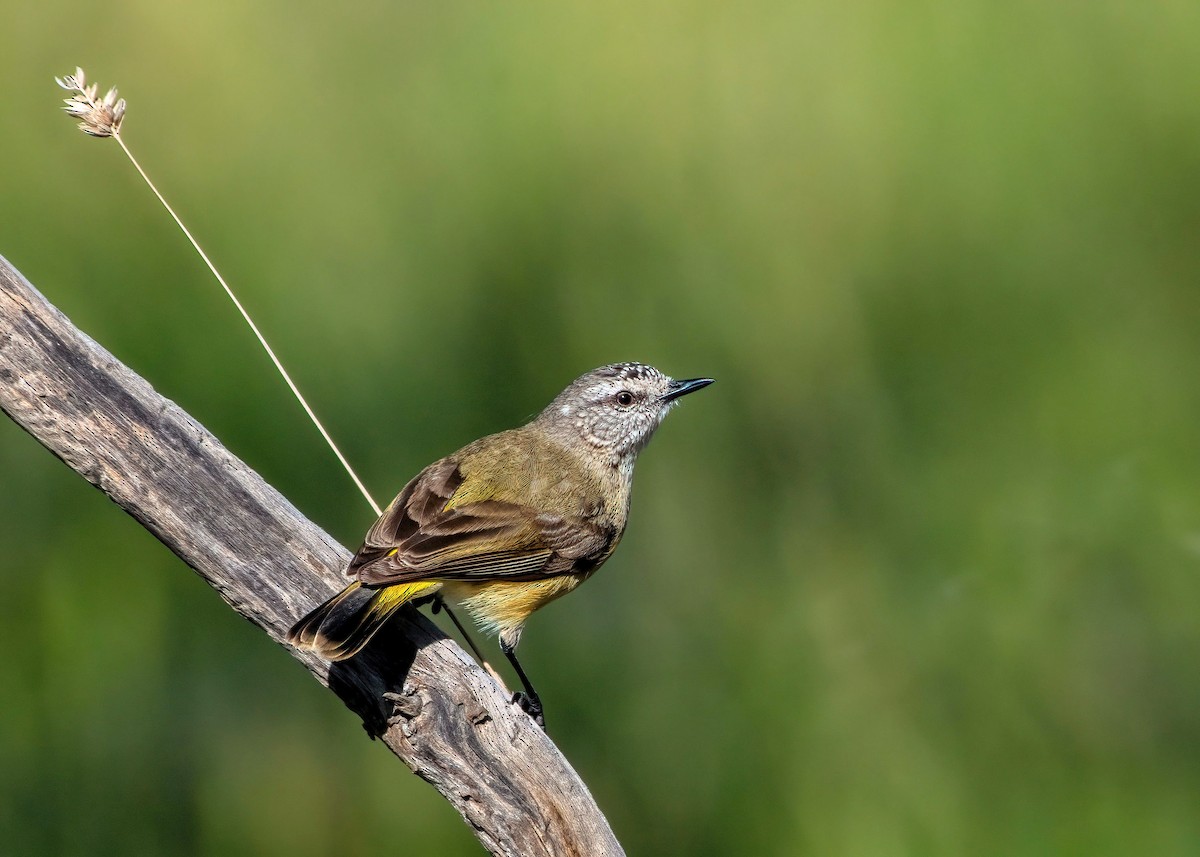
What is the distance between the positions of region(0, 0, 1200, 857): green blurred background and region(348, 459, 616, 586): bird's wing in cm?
120

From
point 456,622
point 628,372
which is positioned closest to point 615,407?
point 628,372

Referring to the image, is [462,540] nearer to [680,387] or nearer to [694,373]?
[680,387]

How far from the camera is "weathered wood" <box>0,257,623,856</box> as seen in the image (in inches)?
119

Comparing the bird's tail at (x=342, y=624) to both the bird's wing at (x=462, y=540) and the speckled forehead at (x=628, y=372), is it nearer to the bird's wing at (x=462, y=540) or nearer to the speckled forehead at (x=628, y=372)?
the bird's wing at (x=462, y=540)

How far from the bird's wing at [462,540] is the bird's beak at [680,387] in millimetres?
734

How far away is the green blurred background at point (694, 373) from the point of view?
4.83 meters

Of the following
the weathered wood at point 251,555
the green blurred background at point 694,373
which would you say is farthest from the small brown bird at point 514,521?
the green blurred background at point 694,373

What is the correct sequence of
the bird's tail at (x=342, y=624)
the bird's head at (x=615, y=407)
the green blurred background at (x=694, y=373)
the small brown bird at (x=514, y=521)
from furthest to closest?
the green blurred background at (x=694, y=373), the bird's head at (x=615, y=407), the small brown bird at (x=514, y=521), the bird's tail at (x=342, y=624)

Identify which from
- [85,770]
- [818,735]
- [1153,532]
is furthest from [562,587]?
[1153,532]

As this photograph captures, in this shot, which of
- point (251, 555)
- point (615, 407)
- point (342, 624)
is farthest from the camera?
point (615, 407)

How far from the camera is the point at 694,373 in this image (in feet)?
19.7

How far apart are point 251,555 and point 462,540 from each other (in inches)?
27.5

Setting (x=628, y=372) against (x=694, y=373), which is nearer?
(x=628, y=372)

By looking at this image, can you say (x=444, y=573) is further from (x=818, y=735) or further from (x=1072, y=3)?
(x=1072, y=3)
